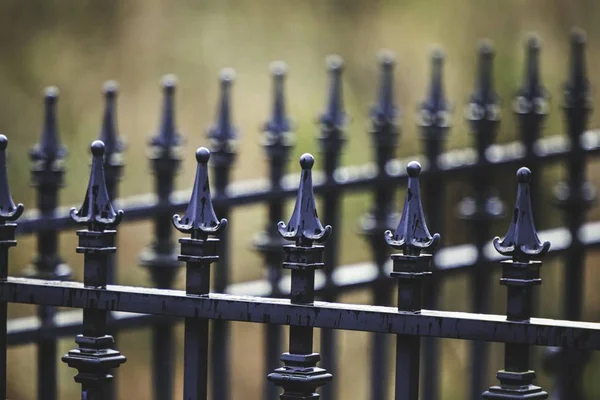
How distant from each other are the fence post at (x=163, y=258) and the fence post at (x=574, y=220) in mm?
1518

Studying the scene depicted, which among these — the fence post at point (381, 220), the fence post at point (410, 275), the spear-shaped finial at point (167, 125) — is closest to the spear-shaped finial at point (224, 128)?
the spear-shaped finial at point (167, 125)

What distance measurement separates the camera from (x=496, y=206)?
16.1 feet

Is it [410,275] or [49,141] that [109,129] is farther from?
[410,275]

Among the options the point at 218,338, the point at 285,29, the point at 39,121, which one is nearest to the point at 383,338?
the point at 218,338

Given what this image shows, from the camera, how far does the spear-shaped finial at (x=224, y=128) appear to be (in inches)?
189

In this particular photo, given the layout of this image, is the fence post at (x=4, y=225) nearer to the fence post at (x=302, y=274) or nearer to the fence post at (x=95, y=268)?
the fence post at (x=95, y=268)

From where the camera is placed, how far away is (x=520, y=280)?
241cm

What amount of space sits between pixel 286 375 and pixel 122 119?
8183mm

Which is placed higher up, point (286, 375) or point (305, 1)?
point (305, 1)

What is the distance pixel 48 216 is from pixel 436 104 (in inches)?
67.3

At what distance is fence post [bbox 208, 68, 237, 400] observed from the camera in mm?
4656

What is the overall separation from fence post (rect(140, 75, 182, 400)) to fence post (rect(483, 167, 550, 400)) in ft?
7.37

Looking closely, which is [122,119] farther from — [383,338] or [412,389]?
[412,389]

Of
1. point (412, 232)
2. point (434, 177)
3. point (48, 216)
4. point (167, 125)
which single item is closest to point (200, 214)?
point (412, 232)
